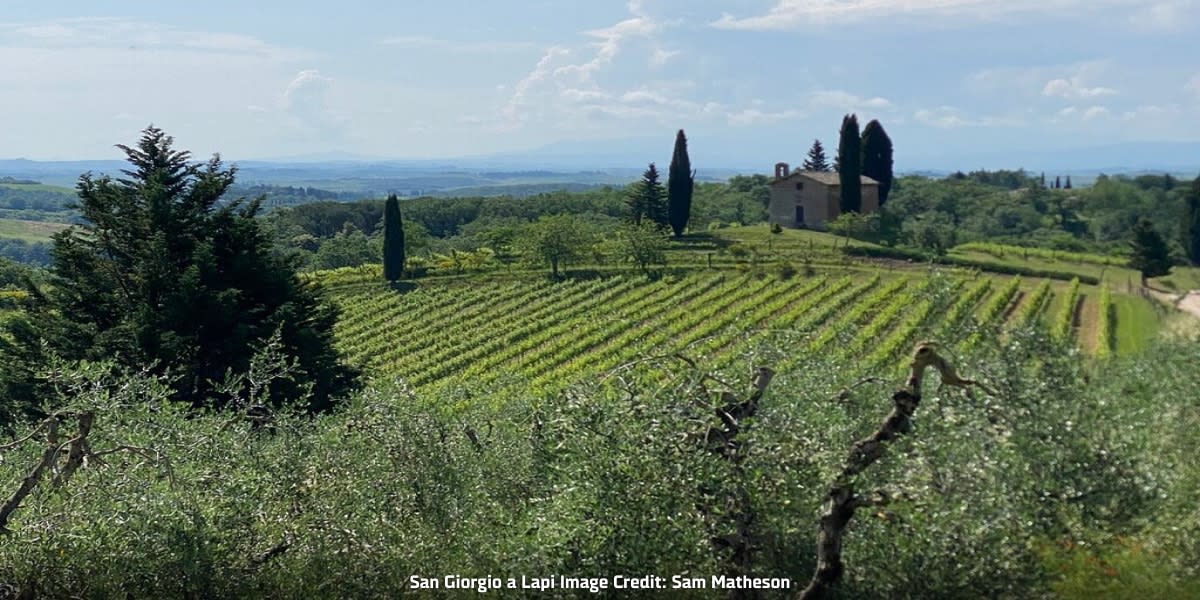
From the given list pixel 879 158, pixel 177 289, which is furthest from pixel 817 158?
pixel 177 289

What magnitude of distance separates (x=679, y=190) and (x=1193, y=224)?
31906mm

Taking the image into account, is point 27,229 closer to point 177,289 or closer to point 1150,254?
point 177,289

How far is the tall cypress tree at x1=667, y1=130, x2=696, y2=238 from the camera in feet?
207

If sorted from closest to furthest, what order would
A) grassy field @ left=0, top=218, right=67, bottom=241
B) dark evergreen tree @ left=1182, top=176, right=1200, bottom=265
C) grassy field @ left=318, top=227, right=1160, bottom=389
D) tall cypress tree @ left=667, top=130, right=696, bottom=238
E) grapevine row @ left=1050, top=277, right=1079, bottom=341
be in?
grapevine row @ left=1050, top=277, right=1079, bottom=341 → grassy field @ left=318, top=227, right=1160, bottom=389 → dark evergreen tree @ left=1182, top=176, right=1200, bottom=265 → tall cypress tree @ left=667, top=130, right=696, bottom=238 → grassy field @ left=0, top=218, right=67, bottom=241

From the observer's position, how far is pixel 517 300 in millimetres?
48875

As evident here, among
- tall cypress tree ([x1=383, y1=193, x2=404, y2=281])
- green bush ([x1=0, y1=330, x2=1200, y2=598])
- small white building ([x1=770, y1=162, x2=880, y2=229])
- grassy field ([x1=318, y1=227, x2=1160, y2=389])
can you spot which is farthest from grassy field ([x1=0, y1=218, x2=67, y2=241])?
green bush ([x1=0, y1=330, x2=1200, y2=598])

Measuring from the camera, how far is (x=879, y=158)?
223 ft

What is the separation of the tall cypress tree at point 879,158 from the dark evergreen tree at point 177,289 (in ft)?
184

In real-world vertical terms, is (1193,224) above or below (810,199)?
below

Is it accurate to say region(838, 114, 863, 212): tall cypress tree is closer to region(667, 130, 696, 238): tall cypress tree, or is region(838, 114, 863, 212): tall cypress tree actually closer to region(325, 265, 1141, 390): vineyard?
region(667, 130, 696, 238): tall cypress tree

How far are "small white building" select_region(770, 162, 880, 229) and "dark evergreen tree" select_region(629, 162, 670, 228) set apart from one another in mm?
8765

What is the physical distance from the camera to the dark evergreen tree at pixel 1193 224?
48.8 metres

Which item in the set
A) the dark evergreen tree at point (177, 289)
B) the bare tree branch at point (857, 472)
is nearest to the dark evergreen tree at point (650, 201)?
the dark evergreen tree at point (177, 289)

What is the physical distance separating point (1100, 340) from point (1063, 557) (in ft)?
90.5
